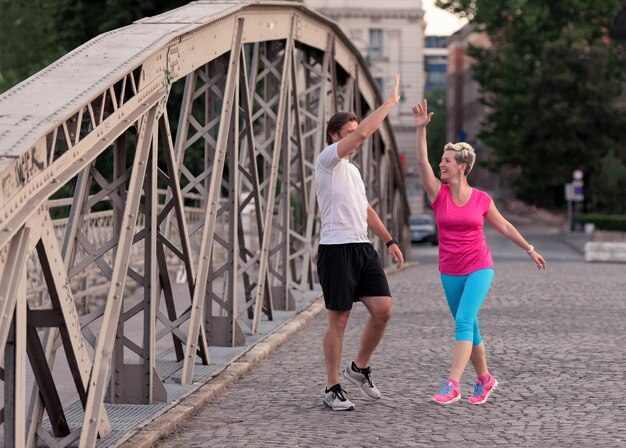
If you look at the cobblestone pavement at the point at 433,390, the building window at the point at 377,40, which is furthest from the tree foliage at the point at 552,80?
the cobblestone pavement at the point at 433,390

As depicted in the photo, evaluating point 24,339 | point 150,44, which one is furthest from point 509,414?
point 24,339

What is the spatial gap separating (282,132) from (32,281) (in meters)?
2.80

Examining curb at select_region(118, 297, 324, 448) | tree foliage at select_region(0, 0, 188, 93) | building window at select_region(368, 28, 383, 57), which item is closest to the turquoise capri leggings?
curb at select_region(118, 297, 324, 448)

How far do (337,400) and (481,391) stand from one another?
36.0 inches

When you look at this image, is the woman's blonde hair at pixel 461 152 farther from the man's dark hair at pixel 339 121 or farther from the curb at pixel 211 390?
the curb at pixel 211 390

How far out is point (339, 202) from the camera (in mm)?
9211

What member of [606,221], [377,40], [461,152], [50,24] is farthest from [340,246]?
[377,40]

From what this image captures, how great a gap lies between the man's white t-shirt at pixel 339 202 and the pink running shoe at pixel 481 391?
111 centimetres

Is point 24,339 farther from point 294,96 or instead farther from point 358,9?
point 358,9

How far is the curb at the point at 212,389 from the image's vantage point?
7.82m

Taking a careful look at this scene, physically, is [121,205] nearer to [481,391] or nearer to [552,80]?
[481,391]

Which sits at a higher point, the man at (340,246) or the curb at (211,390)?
the man at (340,246)

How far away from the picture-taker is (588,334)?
13922mm

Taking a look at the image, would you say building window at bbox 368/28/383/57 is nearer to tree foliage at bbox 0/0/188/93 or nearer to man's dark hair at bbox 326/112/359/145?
tree foliage at bbox 0/0/188/93
